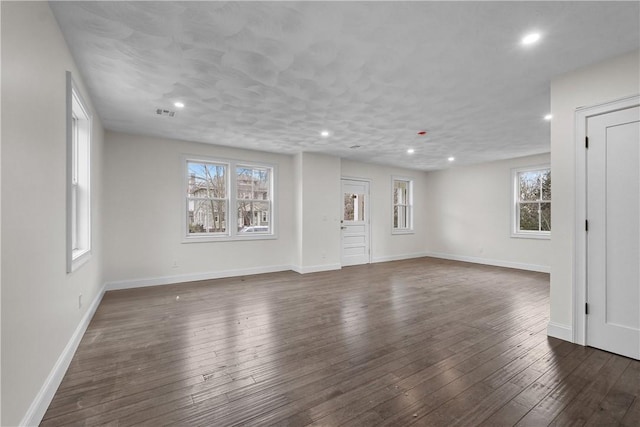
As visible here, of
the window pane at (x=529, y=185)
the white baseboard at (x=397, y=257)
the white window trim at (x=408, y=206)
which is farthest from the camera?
the white window trim at (x=408, y=206)

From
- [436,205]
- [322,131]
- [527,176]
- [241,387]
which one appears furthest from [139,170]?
[527,176]

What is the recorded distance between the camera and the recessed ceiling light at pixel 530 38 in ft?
7.25

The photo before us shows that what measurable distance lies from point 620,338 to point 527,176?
506 cm

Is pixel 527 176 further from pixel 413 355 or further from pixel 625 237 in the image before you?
pixel 413 355

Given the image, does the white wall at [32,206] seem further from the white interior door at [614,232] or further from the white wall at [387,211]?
the white wall at [387,211]

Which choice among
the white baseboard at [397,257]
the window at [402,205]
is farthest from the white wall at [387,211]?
the window at [402,205]

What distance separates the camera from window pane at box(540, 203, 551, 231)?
6387mm

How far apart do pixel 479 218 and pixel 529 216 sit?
1073 mm

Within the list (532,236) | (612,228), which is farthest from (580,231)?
(532,236)

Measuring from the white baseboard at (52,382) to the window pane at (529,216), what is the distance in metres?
8.08

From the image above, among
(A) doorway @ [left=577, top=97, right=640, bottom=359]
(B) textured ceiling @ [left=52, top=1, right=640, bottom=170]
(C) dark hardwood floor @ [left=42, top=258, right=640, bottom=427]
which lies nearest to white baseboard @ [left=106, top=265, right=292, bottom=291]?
(C) dark hardwood floor @ [left=42, top=258, right=640, bottom=427]

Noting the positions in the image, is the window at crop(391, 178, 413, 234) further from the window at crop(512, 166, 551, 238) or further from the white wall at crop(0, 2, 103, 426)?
the white wall at crop(0, 2, 103, 426)

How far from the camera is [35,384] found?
5.66 feet

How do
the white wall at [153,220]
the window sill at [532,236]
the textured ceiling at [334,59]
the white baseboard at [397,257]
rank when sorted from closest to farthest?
the textured ceiling at [334,59] → the white wall at [153,220] → the window sill at [532,236] → the white baseboard at [397,257]
